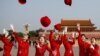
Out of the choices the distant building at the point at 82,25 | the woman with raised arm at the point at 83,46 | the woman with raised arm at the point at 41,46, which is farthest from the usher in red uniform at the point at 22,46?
the distant building at the point at 82,25

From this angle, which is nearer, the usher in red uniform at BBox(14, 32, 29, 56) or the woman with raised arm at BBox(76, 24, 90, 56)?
the woman with raised arm at BBox(76, 24, 90, 56)

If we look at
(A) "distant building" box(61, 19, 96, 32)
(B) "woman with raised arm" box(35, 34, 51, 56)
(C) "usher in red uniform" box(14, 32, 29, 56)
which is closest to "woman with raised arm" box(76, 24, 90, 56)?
(B) "woman with raised arm" box(35, 34, 51, 56)

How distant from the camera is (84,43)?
10.2m

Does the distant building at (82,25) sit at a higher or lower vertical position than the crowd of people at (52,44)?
lower

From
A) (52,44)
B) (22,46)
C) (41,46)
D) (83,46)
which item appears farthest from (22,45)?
(83,46)

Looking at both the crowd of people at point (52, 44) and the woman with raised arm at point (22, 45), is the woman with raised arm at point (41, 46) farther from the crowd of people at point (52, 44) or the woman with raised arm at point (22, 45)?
the woman with raised arm at point (22, 45)

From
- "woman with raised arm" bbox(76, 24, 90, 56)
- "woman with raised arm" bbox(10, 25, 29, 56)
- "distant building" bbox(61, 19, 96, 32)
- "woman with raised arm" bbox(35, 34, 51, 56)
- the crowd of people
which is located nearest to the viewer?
the crowd of people

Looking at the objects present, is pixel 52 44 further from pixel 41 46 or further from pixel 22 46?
pixel 22 46

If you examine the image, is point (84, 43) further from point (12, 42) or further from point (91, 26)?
point (91, 26)

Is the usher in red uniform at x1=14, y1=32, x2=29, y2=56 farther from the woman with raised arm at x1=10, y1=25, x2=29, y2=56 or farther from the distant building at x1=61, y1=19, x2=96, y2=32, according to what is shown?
the distant building at x1=61, y1=19, x2=96, y2=32

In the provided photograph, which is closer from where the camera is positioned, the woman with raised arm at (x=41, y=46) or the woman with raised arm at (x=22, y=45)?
the woman with raised arm at (x=41, y=46)

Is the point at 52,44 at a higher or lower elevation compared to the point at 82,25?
higher

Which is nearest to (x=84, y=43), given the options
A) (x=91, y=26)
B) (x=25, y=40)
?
(x=25, y=40)

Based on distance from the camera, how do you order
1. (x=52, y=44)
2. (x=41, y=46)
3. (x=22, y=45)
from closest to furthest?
(x=41, y=46), (x=22, y=45), (x=52, y=44)
